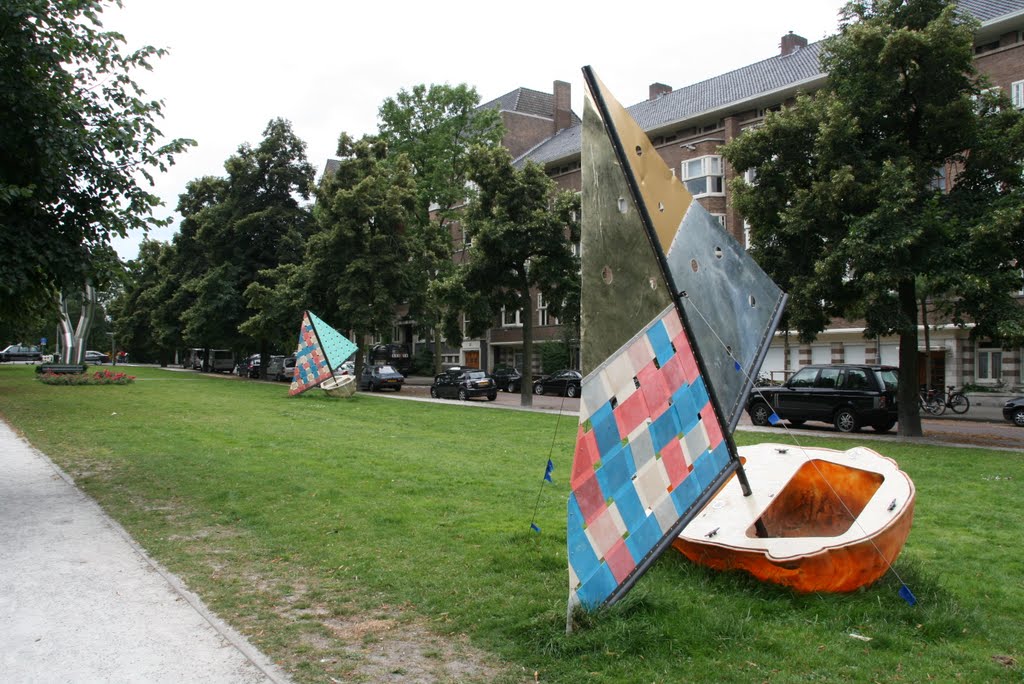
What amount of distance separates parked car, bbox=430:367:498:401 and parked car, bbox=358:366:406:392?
2.72 meters

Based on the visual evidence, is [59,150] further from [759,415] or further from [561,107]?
[561,107]

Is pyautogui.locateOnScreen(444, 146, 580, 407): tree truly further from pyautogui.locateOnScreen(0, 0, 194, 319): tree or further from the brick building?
pyautogui.locateOnScreen(0, 0, 194, 319): tree

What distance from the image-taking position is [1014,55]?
103ft

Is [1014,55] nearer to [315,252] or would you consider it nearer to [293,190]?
[315,252]

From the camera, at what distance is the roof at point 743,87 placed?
3356 cm

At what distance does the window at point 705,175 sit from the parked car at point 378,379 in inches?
736

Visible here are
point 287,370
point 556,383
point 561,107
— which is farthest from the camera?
point 561,107

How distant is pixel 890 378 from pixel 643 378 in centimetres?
1675

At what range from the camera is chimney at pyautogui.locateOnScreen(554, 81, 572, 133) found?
2457 inches

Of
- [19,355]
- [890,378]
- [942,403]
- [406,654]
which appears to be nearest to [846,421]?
[890,378]

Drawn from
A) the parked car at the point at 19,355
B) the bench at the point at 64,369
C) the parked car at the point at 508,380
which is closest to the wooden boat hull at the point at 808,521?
the parked car at the point at 508,380

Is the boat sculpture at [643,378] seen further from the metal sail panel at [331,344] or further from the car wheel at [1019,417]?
the metal sail panel at [331,344]

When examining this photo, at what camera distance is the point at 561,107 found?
6266cm

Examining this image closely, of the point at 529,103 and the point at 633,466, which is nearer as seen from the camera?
the point at 633,466
